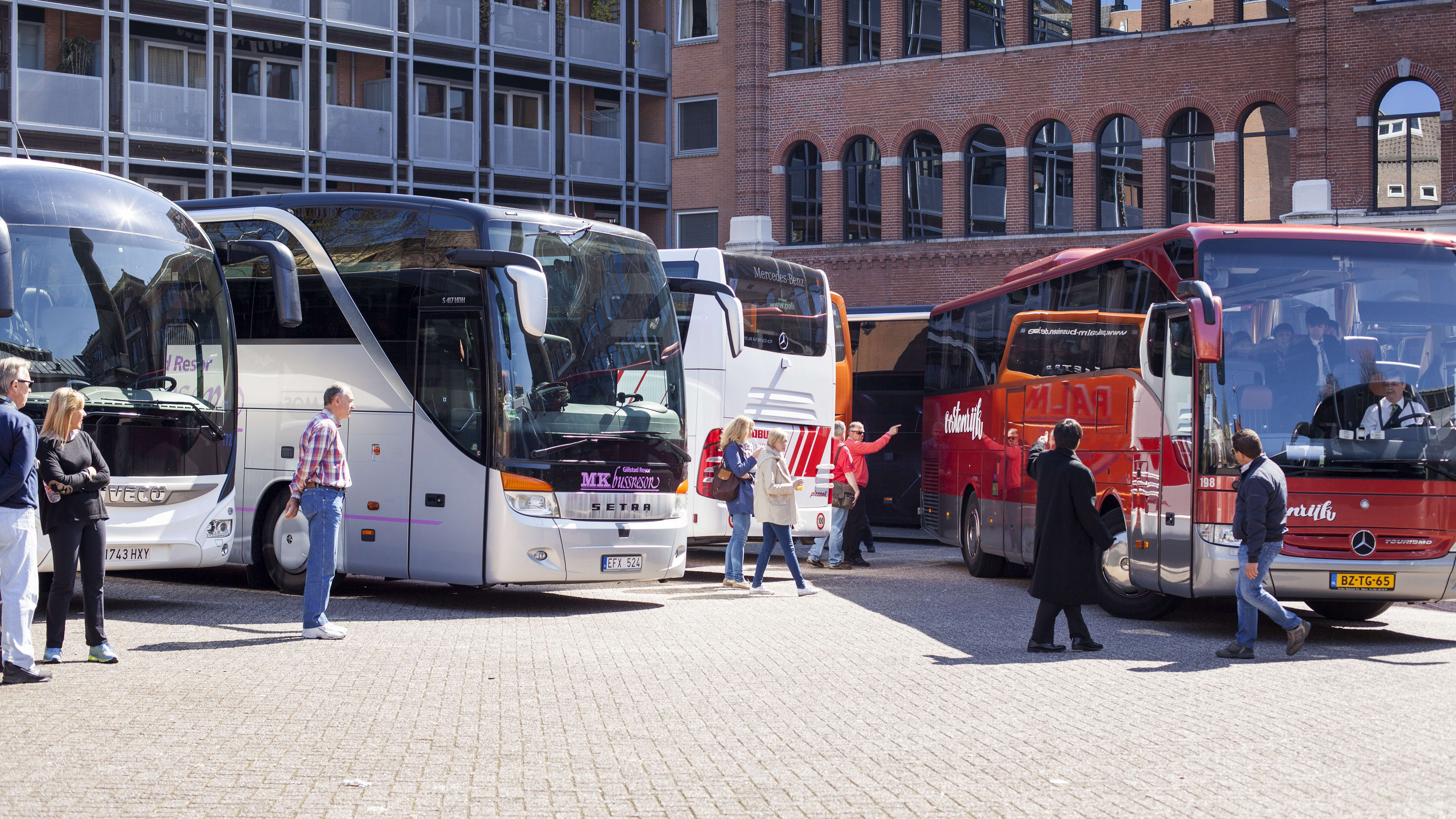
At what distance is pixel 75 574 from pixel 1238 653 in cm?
801

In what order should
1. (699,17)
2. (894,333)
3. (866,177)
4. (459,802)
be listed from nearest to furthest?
(459,802), (894,333), (866,177), (699,17)

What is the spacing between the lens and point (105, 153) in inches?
1230

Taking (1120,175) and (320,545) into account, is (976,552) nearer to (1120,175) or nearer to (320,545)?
(320,545)

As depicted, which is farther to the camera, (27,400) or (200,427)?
(200,427)

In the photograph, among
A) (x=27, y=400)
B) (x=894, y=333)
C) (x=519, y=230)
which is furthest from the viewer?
(x=894, y=333)

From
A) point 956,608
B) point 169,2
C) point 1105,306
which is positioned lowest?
point 956,608

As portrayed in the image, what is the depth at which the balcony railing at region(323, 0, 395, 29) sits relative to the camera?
34.5m

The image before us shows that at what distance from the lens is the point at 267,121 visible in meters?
33.4

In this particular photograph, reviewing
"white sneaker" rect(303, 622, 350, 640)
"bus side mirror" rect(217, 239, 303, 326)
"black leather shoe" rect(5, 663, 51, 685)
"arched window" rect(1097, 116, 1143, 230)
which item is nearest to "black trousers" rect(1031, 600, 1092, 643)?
"white sneaker" rect(303, 622, 350, 640)

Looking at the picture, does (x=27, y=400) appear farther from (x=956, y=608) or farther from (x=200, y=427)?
(x=956, y=608)

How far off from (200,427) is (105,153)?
21.7 meters

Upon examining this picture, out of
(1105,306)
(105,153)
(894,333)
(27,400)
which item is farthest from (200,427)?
(105,153)

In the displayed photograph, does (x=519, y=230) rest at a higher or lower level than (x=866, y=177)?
lower

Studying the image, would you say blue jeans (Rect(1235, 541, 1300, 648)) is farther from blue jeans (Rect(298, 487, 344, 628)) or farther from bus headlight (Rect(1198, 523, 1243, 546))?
blue jeans (Rect(298, 487, 344, 628))
